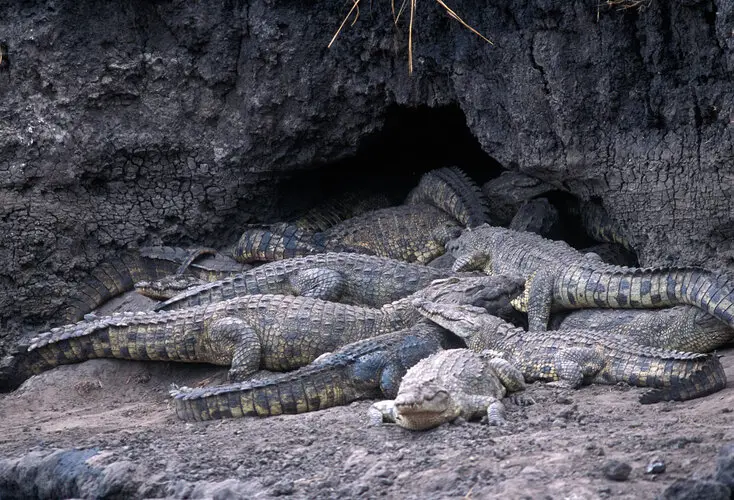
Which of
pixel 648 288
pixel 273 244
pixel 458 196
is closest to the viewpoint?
pixel 648 288

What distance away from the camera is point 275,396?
5.89 m

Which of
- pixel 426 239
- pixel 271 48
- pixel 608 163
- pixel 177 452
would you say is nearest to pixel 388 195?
pixel 426 239

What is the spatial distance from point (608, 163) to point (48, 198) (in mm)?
4541

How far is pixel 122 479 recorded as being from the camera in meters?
4.76

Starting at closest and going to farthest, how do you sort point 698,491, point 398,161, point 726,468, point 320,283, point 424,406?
1. point 698,491
2. point 726,468
3. point 424,406
4. point 320,283
5. point 398,161

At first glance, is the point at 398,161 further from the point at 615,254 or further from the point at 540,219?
the point at 615,254

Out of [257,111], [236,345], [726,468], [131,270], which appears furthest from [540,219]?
[726,468]

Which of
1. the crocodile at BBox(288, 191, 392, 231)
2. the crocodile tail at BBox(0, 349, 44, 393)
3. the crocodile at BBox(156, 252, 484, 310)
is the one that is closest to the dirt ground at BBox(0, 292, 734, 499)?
the crocodile tail at BBox(0, 349, 44, 393)

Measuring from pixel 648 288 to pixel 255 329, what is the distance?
8.91 ft

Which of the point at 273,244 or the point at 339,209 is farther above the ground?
the point at 339,209

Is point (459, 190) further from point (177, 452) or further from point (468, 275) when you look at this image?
point (177, 452)

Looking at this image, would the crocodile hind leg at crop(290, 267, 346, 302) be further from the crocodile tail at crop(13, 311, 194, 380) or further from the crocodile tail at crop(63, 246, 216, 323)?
the crocodile tail at crop(63, 246, 216, 323)

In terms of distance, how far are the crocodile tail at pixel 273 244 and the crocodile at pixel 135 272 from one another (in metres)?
0.18

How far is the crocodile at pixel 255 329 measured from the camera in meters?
6.87
